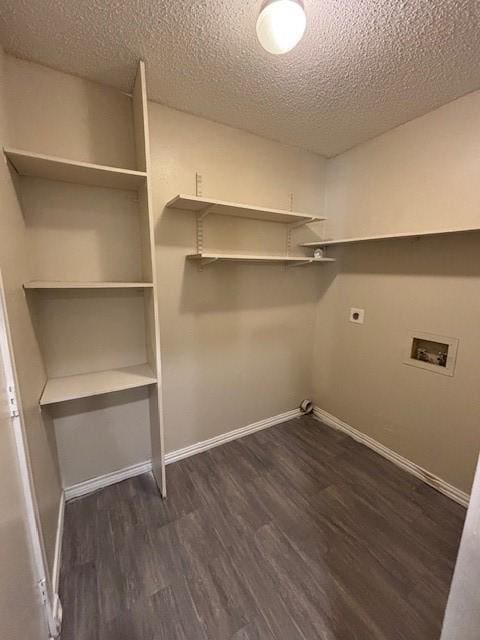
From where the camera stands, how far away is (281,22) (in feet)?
3.18

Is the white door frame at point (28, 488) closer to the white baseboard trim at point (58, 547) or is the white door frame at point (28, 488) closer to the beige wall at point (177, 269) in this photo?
the white baseboard trim at point (58, 547)

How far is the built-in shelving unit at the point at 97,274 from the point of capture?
55.9 inches

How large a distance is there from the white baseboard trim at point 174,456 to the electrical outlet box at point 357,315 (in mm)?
1104

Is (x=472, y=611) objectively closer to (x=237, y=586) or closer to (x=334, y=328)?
(x=237, y=586)

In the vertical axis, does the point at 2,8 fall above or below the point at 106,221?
above

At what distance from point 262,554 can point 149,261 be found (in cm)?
169

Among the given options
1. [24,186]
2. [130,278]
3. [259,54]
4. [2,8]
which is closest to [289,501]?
[130,278]

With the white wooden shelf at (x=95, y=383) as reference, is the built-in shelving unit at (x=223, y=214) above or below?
above

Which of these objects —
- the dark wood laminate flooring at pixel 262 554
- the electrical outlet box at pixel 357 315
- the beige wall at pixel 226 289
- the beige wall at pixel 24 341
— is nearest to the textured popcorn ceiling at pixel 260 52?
the beige wall at pixel 226 289

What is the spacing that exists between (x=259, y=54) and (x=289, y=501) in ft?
8.29

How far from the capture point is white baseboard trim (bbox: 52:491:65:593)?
1.21m

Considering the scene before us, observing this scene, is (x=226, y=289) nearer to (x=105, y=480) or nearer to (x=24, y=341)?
(x=24, y=341)

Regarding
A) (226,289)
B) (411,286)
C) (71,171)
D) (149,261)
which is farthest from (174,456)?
(411,286)

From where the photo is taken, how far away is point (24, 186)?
1398 millimetres
